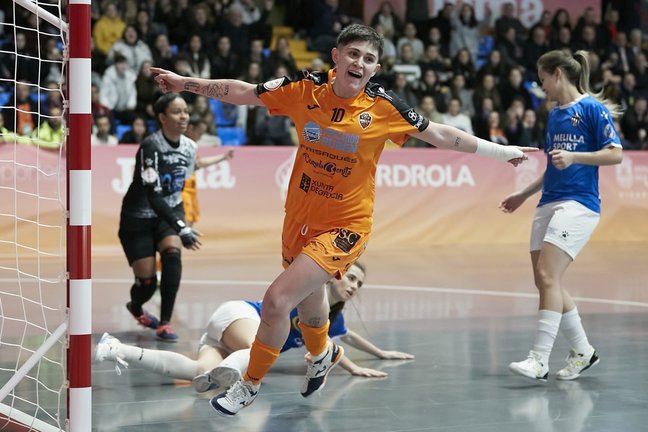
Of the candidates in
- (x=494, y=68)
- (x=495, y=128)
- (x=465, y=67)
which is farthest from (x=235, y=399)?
(x=494, y=68)

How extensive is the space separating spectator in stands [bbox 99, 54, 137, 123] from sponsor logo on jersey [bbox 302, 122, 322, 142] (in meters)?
10.6

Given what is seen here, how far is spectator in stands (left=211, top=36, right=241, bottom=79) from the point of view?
53.5 feet

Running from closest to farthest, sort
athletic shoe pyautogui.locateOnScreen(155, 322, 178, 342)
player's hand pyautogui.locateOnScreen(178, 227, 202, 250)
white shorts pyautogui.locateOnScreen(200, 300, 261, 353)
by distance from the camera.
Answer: white shorts pyautogui.locateOnScreen(200, 300, 261, 353)
player's hand pyautogui.locateOnScreen(178, 227, 202, 250)
athletic shoe pyautogui.locateOnScreen(155, 322, 178, 342)

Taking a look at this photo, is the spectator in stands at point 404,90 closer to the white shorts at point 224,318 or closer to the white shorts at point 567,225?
the white shorts at point 567,225

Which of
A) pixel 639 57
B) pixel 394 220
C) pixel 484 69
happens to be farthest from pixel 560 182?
pixel 639 57

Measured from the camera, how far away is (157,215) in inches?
302

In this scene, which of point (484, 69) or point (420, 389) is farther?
point (484, 69)

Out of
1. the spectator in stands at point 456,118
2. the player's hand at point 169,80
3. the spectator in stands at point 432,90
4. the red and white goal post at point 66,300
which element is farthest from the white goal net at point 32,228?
the spectator in stands at point 456,118

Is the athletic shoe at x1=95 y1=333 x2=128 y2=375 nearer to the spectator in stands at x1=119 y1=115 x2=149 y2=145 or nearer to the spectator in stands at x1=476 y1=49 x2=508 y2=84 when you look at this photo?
the spectator in stands at x1=119 y1=115 x2=149 y2=145

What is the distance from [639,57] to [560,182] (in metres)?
14.8

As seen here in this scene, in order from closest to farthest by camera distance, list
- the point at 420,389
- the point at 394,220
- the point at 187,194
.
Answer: the point at 420,389
the point at 187,194
the point at 394,220

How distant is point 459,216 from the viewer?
1519 centimetres

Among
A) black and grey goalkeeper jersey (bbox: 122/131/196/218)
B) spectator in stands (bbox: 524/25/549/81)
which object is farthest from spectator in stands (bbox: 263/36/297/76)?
black and grey goalkeeper jersey (bbox: 122/131/196/218)

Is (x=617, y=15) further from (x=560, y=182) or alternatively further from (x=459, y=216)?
(x=560, y=182)
